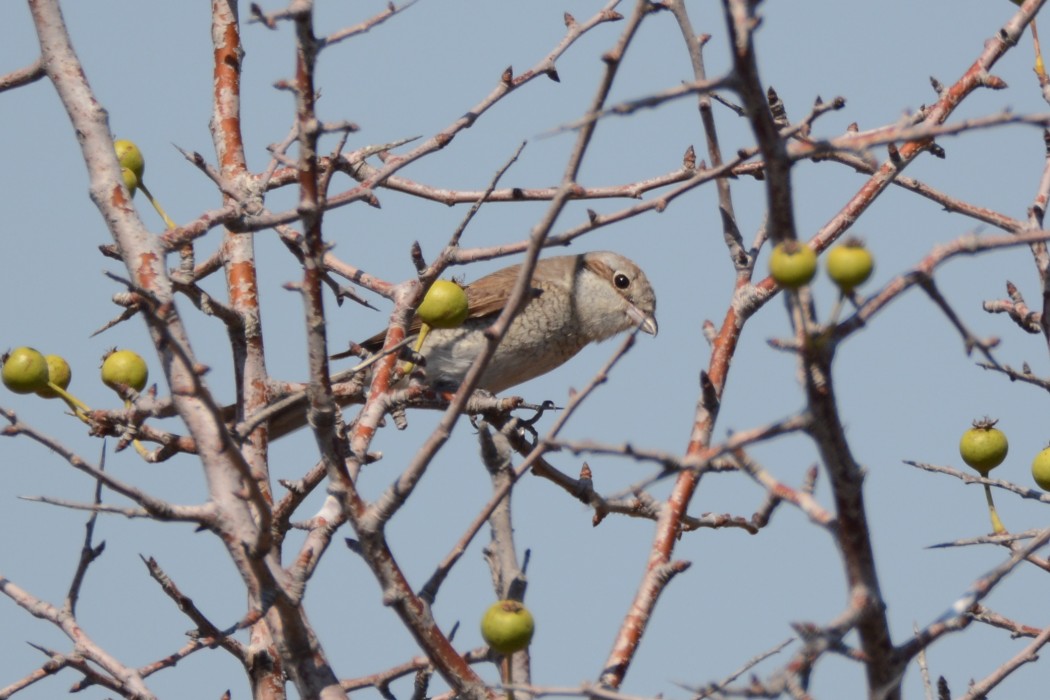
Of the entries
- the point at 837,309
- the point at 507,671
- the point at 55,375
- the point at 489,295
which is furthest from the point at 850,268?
the point at 489,295

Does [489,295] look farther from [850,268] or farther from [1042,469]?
[850,268]

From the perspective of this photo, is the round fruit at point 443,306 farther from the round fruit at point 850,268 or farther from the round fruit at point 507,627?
the round fruit at point 850,268

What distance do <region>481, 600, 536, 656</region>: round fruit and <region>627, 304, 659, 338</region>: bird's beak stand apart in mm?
4829

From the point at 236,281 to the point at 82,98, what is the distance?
1255 mm

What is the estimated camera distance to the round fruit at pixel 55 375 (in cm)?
340

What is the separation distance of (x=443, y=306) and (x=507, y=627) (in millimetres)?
854

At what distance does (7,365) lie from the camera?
11.0 feet

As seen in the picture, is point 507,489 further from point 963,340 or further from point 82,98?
point 82,98

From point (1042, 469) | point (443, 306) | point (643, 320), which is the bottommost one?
point (1042, 469)

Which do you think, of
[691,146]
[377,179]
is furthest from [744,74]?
[691,146]

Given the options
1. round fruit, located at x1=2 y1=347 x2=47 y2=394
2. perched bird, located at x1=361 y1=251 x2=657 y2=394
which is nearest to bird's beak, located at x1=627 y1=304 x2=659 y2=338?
perched bird, located at x1=361 y1=251 x2=657 y2=394

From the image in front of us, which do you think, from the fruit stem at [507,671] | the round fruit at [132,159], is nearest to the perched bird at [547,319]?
the round fruit at [132,159]

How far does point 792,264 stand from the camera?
1.85 metres

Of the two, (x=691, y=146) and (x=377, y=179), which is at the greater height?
(x=691, y=146)
